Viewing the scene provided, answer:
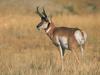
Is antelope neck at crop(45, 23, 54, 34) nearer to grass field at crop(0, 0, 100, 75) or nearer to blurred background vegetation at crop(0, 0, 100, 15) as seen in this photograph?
grass field at crop(0, 0, 100, 75)

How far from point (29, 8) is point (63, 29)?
24.3 m

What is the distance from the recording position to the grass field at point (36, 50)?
417 inches

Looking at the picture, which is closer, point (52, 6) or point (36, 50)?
point (36, 50)

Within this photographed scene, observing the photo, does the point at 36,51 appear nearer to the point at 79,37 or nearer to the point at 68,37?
the point at 68,37

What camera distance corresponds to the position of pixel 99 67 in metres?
10.9

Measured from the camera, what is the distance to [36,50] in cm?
1670

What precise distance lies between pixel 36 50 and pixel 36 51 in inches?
14.2

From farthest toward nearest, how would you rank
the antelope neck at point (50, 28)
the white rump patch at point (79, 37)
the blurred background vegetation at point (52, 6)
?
1. the blurred background vegetation at point (52, 6)
2. the antelope neck at point (50, 28)
3. the white rump patch at point (79, 37)

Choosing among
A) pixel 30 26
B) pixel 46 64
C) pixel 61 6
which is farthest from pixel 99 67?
pixel 61 6

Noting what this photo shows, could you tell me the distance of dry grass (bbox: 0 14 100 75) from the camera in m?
Answer: 10.6

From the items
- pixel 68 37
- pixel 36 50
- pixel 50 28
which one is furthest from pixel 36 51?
pixel 68 37

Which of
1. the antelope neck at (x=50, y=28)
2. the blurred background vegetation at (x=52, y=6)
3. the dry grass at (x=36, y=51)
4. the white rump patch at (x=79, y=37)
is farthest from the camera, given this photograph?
the blurred background vegetation at (x=52, y=6)

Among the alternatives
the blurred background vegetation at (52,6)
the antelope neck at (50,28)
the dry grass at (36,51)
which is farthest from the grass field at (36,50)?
the blurred background vegetation at (52,6)

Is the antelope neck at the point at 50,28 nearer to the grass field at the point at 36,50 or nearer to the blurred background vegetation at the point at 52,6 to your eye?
the grass field at the point at 36,50
